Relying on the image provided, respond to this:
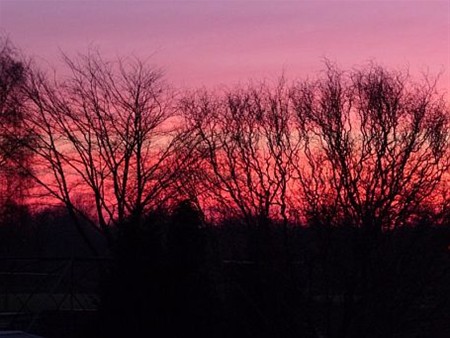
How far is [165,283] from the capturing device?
14773 mm

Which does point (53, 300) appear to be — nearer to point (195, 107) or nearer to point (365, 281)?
point (365, 281)

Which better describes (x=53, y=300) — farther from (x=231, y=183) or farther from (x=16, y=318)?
(x=231, y=183)

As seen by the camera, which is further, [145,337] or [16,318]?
[16,318]

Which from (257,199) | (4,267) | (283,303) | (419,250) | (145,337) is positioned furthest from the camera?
(4,267)

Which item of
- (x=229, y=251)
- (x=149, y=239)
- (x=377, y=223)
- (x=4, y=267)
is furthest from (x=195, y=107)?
(x=149, y=239)

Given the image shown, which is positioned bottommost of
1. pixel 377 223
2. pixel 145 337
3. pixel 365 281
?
pixel 145 337

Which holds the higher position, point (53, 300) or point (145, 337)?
point (53, 300)

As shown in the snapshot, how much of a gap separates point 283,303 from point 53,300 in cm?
→ 508

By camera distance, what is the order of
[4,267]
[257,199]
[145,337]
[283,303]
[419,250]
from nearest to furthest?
[145,337], [283,303], [419,250], [257,199], [4,267]

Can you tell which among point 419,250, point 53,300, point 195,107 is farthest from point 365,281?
point 195,107

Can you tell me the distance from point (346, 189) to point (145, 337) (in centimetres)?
1133

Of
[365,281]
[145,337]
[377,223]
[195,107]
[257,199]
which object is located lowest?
[145,337]

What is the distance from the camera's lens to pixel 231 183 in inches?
1193

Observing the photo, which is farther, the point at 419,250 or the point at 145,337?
the point at 419,250
